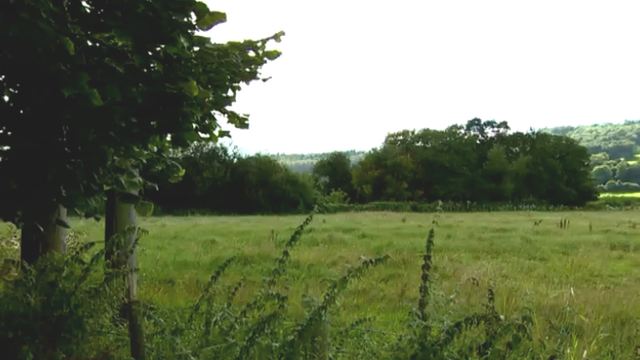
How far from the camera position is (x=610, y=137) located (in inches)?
3378

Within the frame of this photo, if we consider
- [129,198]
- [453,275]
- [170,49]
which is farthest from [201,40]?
[453,275]

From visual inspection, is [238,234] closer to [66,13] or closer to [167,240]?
[167,240]

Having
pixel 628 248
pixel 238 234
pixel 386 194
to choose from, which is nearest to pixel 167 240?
pixel 238 234

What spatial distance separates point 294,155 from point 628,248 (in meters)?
91.2

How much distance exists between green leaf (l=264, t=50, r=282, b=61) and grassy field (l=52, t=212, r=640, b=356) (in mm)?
1651

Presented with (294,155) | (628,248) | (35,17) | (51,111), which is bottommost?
(628,248)

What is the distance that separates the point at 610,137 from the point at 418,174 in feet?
102

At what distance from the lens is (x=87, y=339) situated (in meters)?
3.04

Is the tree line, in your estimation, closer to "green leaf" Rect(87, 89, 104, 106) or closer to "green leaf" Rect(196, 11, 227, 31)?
"green leaf" Rect(196, 11, 227, 31)

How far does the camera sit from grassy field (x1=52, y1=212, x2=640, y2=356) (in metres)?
5.12

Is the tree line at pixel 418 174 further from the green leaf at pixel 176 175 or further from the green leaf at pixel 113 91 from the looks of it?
the green leaf at pixel 113 91

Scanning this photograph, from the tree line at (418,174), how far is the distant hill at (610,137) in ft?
19.8

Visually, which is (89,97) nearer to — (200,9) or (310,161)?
(200,9)

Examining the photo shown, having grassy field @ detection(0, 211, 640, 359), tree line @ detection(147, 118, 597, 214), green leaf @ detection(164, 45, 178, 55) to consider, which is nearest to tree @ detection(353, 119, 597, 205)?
tree line @ detection(147, 118, 597, 214)
